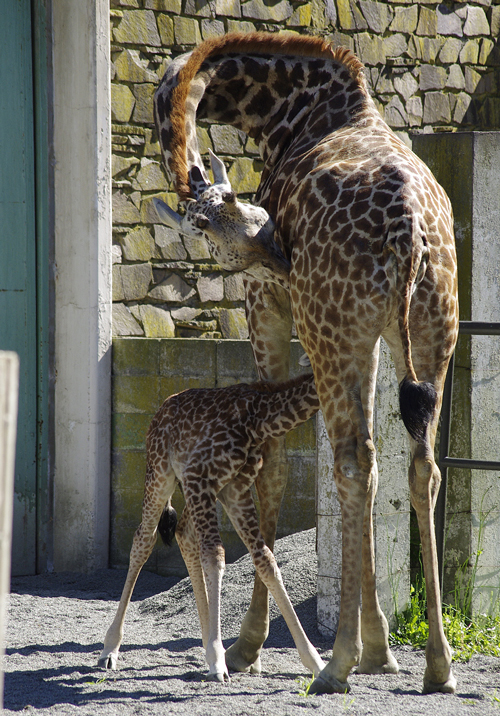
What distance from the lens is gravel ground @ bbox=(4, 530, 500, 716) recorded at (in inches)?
133

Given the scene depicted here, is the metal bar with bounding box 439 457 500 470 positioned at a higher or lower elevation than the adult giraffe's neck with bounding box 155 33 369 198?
lower

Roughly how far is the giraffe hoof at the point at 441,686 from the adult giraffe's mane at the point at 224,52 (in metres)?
2.45

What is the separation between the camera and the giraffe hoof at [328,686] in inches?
134

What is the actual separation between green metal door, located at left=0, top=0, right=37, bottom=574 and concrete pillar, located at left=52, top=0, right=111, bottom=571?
24 centimetres

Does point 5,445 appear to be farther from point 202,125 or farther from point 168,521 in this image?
point 202,125

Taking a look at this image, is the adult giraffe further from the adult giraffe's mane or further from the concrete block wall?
the concrete block wall

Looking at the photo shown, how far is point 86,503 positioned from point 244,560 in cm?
153

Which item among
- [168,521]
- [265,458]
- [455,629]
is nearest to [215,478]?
[265,458]

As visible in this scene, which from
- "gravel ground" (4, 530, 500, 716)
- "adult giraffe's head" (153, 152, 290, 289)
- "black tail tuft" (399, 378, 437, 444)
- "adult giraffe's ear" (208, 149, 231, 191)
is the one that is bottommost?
"gravel ground" (4, 530, 500, 716)

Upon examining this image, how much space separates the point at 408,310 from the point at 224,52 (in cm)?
180

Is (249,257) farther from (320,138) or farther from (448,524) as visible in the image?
(448,524)

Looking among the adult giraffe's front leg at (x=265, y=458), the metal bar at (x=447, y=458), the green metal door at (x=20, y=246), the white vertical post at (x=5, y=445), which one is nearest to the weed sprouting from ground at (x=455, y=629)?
the metal bar at (x=447, y=458)

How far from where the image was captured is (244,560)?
5602 millimetres

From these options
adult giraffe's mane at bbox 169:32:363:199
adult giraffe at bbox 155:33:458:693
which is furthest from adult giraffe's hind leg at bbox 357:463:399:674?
adult giraffe's mane at bbox 169:32:363:199
